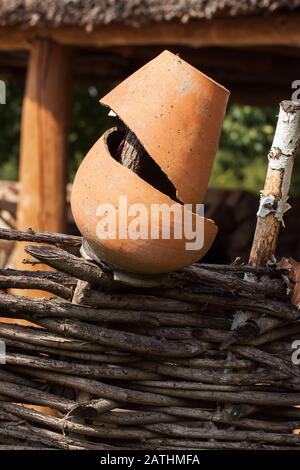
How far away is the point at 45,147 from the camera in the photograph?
15.9ft

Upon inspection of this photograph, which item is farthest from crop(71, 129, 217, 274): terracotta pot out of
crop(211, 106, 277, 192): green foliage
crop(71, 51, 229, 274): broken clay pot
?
crop(211, 106, 277, 192): green foliage

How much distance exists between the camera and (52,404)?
6.64ft

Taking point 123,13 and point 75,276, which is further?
point 123,13

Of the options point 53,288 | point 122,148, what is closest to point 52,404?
point 53,288

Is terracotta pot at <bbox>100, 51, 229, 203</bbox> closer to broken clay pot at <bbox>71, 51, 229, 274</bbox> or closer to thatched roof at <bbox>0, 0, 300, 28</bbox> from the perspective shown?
broken clay pot at <bbox>71, 51, 229, 274</bbox>

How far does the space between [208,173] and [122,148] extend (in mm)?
213

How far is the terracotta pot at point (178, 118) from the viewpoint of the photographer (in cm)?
185

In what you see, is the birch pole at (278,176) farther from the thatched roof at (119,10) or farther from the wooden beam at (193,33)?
the wooden beam at (193,33)

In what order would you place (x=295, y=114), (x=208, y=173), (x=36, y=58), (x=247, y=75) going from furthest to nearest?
(x=247, y=75) < (x=36, y=58) < (x=295, y=114) < (x=208, y=173)

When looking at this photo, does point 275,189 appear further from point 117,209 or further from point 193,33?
point 193,33

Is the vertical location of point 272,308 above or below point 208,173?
below

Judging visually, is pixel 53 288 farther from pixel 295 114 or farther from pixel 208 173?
pixel 295 114

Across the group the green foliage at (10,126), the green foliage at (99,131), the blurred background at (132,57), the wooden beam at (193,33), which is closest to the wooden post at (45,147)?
the blurred background at (132,57)

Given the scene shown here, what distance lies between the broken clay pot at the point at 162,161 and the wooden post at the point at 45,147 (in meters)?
2.96
